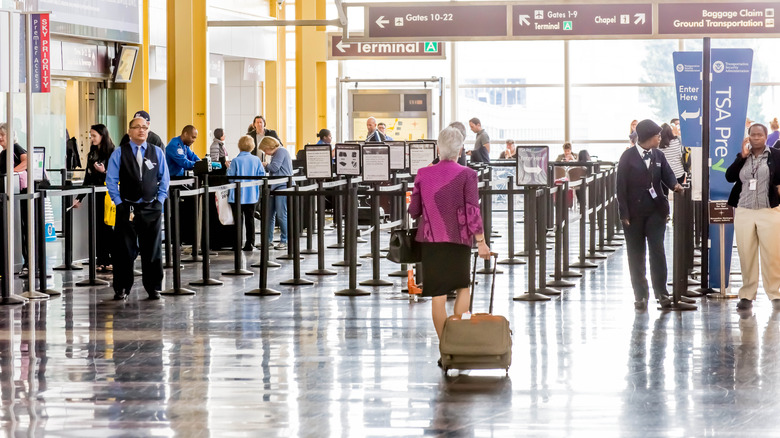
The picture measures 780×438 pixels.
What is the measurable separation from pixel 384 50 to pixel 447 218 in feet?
44.2

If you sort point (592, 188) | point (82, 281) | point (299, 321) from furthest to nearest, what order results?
point (592, 188) → point (82, 281) → point (299, 321)

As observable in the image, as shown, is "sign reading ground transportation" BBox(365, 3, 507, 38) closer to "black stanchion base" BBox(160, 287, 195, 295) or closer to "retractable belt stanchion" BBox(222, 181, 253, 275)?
"retractable belt stanchion" BBox(222, 181, 253, 275)

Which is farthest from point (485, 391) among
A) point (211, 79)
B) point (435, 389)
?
point (211, 79)

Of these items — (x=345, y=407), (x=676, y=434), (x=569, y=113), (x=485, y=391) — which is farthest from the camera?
(x=569, y=113)

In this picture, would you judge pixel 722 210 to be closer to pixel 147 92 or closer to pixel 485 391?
pixel 485 391

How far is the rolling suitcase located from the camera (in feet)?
24.1

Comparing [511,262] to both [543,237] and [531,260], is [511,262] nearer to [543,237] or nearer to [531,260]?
[543,237]

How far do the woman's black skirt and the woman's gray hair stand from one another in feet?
1.88

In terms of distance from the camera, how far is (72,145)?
19.7 m

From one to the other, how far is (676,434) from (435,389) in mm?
1606

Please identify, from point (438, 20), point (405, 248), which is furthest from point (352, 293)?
point (438, 20)

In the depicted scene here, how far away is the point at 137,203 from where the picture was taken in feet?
36.5

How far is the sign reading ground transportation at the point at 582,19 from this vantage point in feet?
46.9

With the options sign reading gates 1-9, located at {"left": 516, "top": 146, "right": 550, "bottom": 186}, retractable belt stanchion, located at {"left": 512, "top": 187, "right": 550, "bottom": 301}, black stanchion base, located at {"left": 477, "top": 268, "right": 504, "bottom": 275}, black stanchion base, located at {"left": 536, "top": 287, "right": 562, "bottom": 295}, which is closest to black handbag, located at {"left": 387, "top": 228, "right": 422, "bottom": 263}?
retractable belt stanchion, located at {"left": 512, "top": 187, "right": 550, "bottom": 301}
